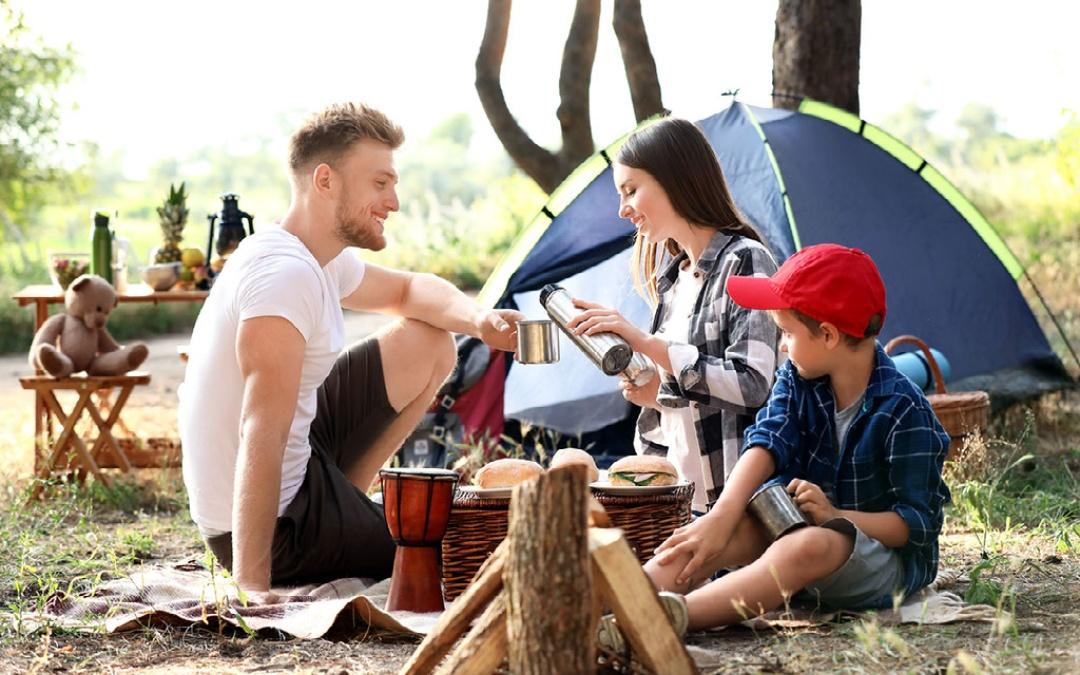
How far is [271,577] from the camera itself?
3.45 meters

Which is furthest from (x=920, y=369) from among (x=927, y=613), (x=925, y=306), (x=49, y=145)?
(x=49, y=145)

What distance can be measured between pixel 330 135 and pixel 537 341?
777mm

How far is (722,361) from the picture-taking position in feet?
10.8

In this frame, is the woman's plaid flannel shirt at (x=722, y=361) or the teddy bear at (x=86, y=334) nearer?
the woman's plaid flannel shirt at (x=722, y=361)

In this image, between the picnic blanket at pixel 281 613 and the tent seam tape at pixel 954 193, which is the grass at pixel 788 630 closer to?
the picnic blanket at pixel 281 613

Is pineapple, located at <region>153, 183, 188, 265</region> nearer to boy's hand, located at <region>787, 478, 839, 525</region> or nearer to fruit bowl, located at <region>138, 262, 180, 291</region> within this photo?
fruit bowl, located at <region>138, 262, 180, 291</region>

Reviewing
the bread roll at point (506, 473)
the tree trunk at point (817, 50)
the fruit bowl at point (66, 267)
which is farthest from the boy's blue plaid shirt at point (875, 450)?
the fruit bowl at point (66, 267)

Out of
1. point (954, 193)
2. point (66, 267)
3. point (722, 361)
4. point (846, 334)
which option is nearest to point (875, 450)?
point (846, 334)

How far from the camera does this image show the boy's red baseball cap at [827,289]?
2.86 m

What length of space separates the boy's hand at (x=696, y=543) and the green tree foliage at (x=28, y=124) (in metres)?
14.5

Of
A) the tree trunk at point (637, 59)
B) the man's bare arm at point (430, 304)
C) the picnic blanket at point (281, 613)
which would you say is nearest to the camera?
the picnic blanket at point (281, 613)

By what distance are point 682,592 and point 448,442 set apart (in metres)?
2.44

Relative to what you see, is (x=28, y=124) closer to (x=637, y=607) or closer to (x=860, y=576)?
(x=860, y=576)

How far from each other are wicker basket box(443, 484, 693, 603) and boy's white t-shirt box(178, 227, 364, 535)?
0.48 metres
